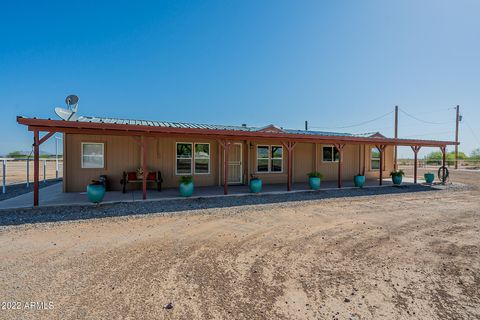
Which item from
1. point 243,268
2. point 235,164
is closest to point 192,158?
point 235,164

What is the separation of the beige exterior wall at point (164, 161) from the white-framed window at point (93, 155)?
12 centimetres

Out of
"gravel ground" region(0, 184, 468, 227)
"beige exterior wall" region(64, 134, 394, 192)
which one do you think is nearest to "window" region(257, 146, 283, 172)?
"beige exterior wall" region(64, 134, 394, 192)

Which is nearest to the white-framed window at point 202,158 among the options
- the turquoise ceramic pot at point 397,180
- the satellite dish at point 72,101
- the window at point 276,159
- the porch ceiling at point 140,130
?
the porch ceiling at point 140,130

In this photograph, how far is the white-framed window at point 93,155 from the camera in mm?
9219

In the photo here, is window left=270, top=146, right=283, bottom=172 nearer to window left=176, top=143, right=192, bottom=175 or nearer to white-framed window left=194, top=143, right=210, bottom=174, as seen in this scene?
white-framed window left=194, top=143, right=210, bottom=174

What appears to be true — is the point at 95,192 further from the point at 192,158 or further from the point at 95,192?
the point at 192,158

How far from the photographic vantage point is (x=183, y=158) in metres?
10.5

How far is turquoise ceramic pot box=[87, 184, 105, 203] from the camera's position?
6832 mm

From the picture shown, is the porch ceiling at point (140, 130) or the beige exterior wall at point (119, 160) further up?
the porch ceiling at point (140, 130)

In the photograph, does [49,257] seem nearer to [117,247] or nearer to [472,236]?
[117,247]

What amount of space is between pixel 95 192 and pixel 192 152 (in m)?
4.43

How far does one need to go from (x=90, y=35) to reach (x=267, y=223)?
1145 centimetres

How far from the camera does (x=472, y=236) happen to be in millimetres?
4688

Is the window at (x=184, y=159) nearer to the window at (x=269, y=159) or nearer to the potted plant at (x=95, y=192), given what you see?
the window at (x=269, y=159)
